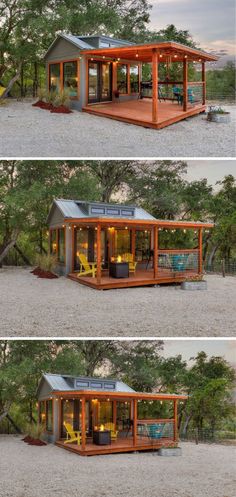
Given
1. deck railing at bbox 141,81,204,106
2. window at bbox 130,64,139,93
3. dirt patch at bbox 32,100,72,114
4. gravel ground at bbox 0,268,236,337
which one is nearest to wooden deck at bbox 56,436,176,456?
gravel ground at bbox 0,268,236,337

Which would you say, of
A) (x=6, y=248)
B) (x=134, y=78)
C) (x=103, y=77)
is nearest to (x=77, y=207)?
(x=6, y=248)

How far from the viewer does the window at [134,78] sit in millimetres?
17516

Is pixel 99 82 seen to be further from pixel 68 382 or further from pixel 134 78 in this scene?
pixel 68 382

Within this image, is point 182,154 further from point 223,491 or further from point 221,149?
point 223,491

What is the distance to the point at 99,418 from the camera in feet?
45.1

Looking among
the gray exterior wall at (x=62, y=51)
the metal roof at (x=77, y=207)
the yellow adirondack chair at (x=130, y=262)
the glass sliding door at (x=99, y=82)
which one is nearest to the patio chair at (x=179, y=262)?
the yellow adirondack chair at (x=130, y=262)

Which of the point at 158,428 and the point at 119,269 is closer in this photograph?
the point at 119,269

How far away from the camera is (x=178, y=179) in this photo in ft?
65.8

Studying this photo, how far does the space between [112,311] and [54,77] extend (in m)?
8.31

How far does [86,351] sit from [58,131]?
8.58 meters

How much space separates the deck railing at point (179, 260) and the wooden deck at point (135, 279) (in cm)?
15

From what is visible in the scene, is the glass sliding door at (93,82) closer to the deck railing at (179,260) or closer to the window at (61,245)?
the window at (61,245)

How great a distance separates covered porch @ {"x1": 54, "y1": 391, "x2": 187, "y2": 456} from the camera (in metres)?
11.3

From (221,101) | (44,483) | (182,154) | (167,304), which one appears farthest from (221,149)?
(221,101)
